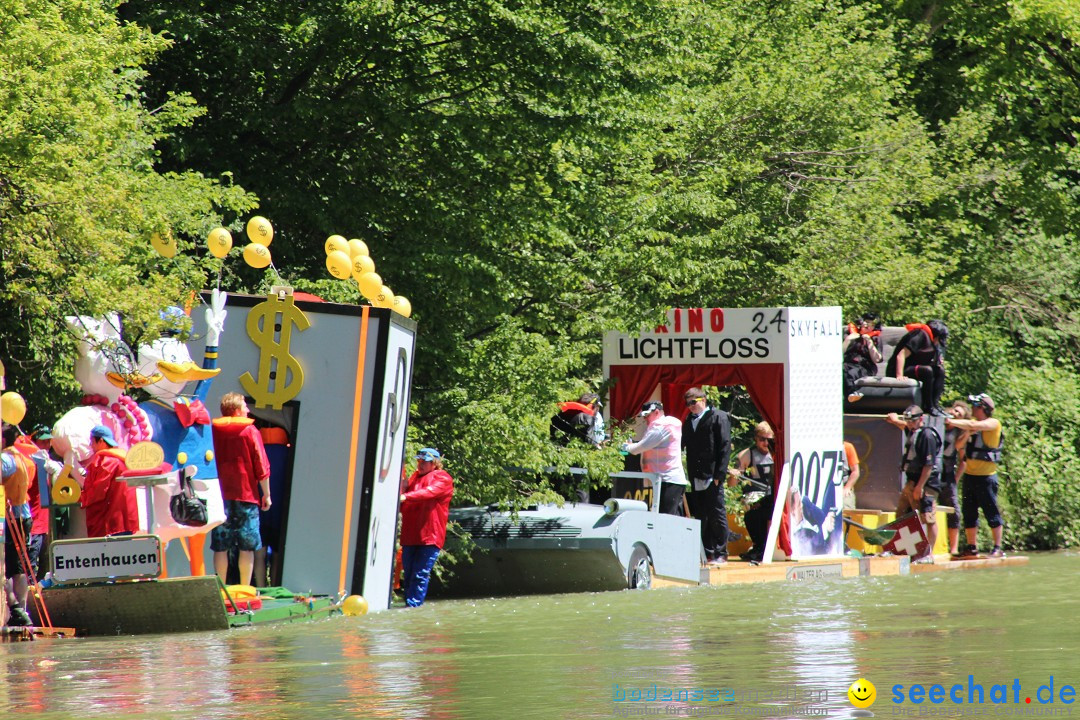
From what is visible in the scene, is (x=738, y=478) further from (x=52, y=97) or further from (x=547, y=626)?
(x=52, y=97)

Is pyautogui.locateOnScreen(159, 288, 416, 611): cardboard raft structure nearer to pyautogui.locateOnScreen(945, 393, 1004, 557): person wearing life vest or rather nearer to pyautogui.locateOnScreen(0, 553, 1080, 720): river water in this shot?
pyautogui.locateOnScreen(0, 553, 1080, 720): river water

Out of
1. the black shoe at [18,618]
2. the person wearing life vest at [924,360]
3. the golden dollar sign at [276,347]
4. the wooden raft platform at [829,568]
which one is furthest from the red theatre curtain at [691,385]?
the black shoe at [18,618]

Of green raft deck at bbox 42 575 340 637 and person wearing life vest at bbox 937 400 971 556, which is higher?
person wearing life vest at bbox 937 400 971 556

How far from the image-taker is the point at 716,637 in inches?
468

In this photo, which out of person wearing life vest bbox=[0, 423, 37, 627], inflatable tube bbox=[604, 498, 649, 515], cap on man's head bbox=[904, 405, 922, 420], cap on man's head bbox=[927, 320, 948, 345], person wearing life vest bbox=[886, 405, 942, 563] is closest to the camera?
person wearing life vest bbox=[0, 423, 37, 627]

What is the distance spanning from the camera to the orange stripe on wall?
14.6m

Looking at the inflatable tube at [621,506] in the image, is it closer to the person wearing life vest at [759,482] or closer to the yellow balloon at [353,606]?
the person wearing life vest at [759,482]

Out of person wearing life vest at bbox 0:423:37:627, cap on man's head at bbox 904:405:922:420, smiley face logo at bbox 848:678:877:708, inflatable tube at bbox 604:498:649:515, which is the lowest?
smiley face logo at bbox 848:678:877:708

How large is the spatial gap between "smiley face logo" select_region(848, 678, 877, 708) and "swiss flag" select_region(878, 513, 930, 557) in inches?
540

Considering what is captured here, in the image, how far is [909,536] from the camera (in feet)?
71.9

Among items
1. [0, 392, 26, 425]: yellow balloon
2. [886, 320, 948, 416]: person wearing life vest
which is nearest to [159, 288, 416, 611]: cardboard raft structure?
[0, 392, 26, 425]: yellow balloon

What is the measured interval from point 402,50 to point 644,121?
110 inches

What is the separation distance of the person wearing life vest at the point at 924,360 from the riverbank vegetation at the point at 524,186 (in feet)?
8.48

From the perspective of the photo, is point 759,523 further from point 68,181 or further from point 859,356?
point 68,181
